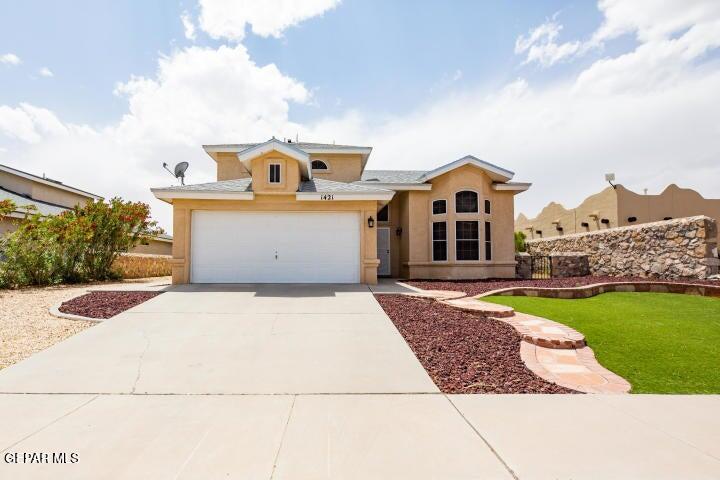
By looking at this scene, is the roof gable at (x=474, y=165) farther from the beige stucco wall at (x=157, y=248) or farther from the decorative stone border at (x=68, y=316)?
the beige stucco wall at (x=157, y=248)

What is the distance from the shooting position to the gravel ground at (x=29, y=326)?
227 inches

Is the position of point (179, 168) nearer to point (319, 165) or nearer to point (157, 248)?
point (319, 165)

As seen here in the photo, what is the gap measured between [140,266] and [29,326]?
35.8 feet

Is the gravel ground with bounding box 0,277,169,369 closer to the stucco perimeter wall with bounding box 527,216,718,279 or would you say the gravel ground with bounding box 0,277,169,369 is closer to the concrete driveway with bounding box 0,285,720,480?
the concrete driveway with bounding box 0,285,720,480

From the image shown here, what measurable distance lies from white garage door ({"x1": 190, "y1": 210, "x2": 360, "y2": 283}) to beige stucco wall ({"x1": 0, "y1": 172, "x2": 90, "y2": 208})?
1528 centimetres

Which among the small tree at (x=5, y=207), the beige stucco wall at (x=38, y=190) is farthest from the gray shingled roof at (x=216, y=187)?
the beige stucco wall at (x=38, y=190)

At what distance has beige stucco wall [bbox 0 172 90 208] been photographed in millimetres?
21798
